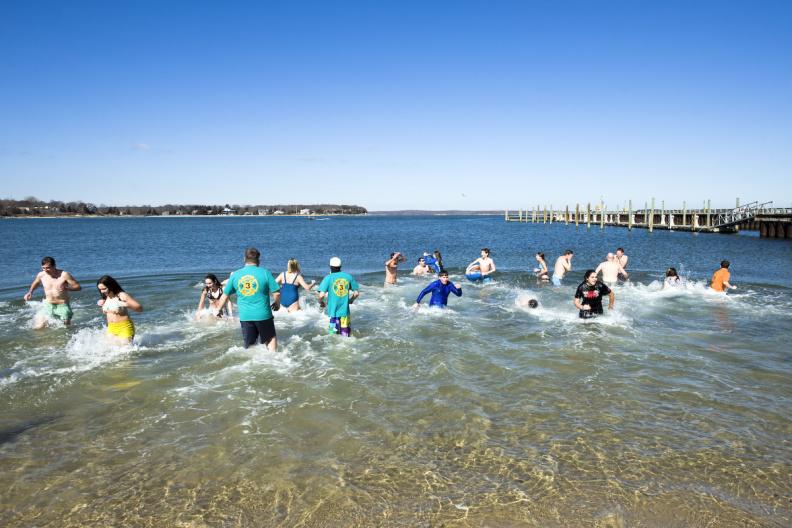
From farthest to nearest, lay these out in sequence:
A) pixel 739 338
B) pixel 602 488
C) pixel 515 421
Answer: pixel 739 338
pixel 515 421
pixel 602 488

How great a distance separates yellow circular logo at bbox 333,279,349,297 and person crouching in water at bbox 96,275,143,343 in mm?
3307

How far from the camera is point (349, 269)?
29.1 metres

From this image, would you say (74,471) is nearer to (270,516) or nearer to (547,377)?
(270,516)

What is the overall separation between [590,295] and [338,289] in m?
5.95

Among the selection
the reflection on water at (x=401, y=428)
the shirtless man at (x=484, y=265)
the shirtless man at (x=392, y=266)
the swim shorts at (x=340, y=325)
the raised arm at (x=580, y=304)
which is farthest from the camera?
the shirtless man at (x=484, y=265)

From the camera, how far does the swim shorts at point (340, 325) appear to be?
977 cm

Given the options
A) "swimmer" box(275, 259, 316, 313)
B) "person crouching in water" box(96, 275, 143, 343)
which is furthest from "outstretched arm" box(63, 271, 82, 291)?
"swimmer" box(275, 259, 316, 313)

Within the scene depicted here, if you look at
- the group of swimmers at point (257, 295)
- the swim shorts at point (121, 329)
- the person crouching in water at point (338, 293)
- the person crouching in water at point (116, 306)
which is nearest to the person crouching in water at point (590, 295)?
the group of swimmers at point (257, 295)

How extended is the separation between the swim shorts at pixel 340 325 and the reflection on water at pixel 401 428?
30cm

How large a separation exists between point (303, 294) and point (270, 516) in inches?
498

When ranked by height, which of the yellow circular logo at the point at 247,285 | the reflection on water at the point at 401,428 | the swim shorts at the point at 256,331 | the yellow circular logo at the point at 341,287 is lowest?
the reflection on water at the point at 401,428

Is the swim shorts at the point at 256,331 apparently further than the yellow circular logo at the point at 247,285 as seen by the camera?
Yes

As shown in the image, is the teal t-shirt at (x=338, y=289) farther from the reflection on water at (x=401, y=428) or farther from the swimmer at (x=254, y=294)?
the swimmer at (x=254, y=294)

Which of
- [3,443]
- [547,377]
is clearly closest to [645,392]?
[547,377]
